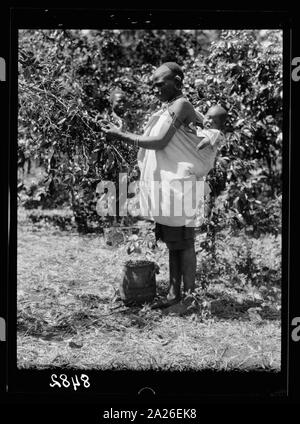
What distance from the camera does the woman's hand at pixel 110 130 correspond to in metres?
3.20

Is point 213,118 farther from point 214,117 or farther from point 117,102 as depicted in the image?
point 117,102

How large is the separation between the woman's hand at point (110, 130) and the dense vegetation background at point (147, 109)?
58 millimetres

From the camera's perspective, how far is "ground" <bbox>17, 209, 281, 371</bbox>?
302 centimetres

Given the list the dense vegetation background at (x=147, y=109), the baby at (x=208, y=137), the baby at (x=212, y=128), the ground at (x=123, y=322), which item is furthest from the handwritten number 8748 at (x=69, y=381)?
the baby at (x=212, y=128)

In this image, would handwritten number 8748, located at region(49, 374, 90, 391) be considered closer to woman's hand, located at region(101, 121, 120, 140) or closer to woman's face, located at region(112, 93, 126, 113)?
woman's hand, located at region(101, 121, 120, 140)

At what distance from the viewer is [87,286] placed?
3.28 metres

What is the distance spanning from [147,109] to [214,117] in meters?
0.45

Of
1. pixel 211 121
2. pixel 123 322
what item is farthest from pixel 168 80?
pixel 123 322

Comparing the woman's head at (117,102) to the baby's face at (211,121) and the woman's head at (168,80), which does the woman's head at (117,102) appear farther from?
the baby's face at (211,121)

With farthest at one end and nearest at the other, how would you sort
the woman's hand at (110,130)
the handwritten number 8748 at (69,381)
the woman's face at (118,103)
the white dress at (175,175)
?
the woman's face at (118,103) < the woman's hand at (110,130) < the white dress at (175,175) < the handwritten number 8748 at (69,381)
